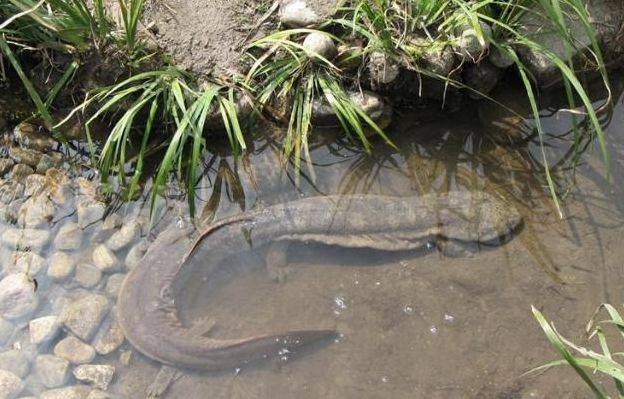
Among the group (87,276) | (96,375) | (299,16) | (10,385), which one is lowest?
(96,375)

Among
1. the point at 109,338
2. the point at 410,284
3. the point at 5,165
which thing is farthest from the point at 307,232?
the point at 5,165

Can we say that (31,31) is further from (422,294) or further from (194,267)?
(422,294)

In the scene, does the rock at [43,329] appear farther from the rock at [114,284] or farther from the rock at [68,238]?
the rock at [68,238]

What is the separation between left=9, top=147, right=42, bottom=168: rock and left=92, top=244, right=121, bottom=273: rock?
1.04 metres

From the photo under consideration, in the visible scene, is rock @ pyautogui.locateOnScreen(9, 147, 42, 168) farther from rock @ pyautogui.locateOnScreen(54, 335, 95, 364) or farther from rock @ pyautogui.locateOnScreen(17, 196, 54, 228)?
rock @ pyautogui.locateOnScreen(54, 335, 95, 364)

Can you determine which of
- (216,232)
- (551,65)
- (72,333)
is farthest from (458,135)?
(72,333)

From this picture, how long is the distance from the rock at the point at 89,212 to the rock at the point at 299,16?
1980 mm

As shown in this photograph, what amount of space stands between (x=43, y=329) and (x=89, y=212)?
940 mm

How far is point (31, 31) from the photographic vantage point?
15.5ft

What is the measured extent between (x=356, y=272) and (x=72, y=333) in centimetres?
195

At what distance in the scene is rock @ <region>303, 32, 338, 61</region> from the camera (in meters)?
4.52

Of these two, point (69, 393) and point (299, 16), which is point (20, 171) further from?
point (299, 16)

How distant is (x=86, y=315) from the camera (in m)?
4.23

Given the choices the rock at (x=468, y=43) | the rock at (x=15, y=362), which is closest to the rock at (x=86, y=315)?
the rock at (x=15, y=362)
